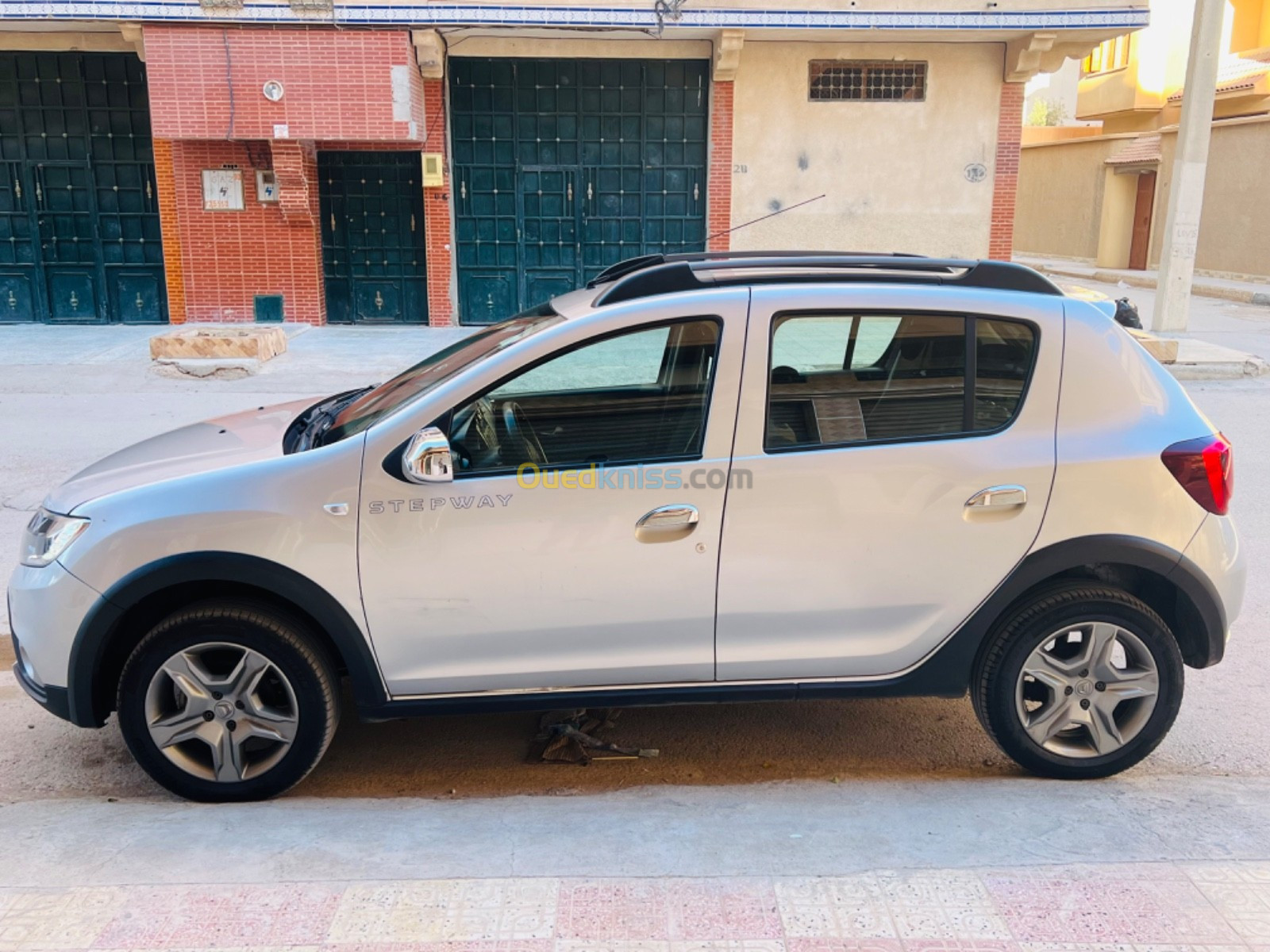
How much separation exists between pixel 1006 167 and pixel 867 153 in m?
2.17

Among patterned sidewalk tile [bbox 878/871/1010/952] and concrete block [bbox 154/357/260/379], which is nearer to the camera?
patterned sidewalk tile [bbox 878/871/1010/952]

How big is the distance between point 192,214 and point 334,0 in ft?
12.7

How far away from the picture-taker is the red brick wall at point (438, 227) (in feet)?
53.2

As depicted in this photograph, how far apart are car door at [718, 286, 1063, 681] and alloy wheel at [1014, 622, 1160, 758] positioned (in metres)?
0.35

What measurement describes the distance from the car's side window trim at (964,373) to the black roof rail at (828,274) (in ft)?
0.43

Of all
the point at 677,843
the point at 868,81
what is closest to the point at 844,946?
the point at 677,843

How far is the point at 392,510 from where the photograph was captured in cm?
354

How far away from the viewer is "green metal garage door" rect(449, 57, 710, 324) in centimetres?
1658

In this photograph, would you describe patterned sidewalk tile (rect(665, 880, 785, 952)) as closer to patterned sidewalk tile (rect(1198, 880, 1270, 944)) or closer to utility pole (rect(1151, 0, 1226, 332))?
patterned sidewalk tile (rect(1198, 880, 1270, 944))

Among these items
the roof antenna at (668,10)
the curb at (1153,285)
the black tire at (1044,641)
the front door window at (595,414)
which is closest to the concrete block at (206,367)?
the roof antenna at (668,10)

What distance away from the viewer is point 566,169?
16812mm

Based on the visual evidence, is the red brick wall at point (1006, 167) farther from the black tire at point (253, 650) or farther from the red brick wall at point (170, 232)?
the black tire at point (253, 650)
